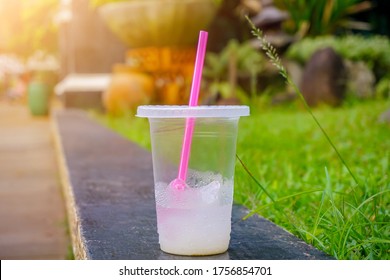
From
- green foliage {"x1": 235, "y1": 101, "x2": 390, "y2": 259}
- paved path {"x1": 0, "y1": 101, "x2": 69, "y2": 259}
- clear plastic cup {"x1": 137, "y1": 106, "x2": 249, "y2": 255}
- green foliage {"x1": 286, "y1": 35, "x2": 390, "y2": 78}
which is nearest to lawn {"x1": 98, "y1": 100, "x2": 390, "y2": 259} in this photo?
green foliage {"x1": 235, "y1": 101, "x2": 390, "y2": 259}

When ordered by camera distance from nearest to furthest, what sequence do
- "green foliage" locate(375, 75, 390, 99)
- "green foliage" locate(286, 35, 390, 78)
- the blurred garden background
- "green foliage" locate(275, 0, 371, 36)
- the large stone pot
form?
the blurred garden background, the large stone pot, "green foliage" locate(375, 75, 390, 99), "green foliage" locate(286, 35, 390, 78), "green foliage" locate(275, 0, 371, 36)

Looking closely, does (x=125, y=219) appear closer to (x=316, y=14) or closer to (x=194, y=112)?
(x=194, y=112)

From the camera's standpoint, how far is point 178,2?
6.82 meters

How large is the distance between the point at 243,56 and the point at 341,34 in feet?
7.07

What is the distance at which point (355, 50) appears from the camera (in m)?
7.87

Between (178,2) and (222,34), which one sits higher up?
(178,2)

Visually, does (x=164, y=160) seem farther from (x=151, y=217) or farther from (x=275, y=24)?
(x=275, y=24)

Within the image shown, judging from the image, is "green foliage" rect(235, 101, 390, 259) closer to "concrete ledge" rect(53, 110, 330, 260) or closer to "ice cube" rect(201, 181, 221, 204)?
"concrete ledge" rect(53, 110, 330, 260)

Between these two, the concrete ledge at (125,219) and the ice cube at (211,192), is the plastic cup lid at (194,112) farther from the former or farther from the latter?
the concrete ledge at (125,219)

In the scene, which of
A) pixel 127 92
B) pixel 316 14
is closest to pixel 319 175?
pixel 127 92

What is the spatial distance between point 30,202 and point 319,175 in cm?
149

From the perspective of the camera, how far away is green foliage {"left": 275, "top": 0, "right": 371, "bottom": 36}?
8.27 metres

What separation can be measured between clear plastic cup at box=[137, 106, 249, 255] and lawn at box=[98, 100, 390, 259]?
0.67 feet

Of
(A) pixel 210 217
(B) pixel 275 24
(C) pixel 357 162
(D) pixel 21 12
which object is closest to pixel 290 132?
(C) pixel 357 162
